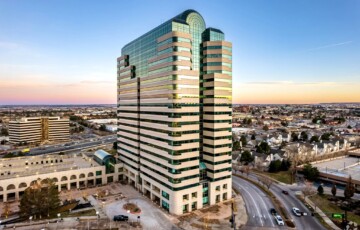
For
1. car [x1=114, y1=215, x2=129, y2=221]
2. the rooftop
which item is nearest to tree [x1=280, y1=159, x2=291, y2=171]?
car [x1=114, y1=215, x2=129, y2=221]

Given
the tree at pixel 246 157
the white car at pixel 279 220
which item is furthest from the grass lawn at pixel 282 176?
Result: the white car at pixel 279 220

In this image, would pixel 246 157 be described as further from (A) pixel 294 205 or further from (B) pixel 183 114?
(B) pixel 183 114

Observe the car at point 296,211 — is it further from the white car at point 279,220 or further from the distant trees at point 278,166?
the distant trees at point 278,166

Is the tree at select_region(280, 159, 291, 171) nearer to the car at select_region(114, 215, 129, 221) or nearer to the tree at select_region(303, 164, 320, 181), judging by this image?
the tree at select_region(303, 164, 320, 181)

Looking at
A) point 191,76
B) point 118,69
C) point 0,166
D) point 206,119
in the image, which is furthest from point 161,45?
point 0,166

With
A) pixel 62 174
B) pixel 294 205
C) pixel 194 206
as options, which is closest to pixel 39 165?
pixel 62 174

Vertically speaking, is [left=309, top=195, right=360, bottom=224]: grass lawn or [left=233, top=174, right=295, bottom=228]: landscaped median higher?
[left=233, top=174, right=295, bottom=228]: landscaped median

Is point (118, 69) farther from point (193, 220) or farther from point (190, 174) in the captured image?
point (193, 220)
